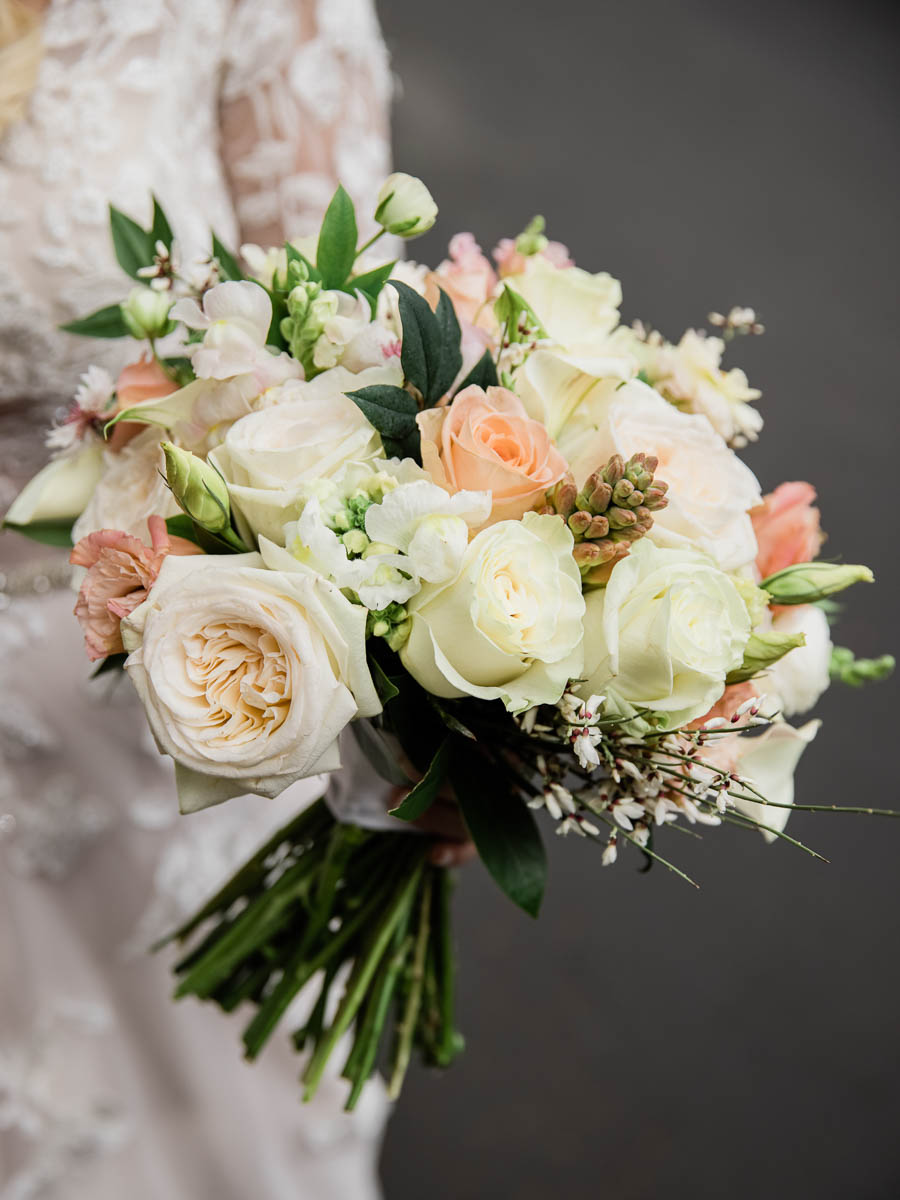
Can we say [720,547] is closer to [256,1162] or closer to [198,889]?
[198,889]

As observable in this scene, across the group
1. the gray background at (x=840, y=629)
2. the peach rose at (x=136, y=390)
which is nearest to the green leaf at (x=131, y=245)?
the peach rose at (x=136, y=390)

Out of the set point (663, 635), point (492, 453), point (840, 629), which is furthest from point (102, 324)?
point (840, 629)

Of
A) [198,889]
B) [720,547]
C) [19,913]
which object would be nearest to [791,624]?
[720,547]

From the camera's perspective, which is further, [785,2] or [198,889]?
[785,2]

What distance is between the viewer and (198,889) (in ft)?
3.72

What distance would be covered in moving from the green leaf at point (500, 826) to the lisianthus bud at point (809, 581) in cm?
22

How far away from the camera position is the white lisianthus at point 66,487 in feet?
2.21

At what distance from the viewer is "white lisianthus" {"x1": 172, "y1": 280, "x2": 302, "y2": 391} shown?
0.57 metres

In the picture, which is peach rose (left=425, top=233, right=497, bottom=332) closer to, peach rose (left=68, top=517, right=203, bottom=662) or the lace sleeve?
peach rose (left=68, top=517, right=203, bottom=662)

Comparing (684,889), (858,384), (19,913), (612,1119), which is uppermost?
(858,384)

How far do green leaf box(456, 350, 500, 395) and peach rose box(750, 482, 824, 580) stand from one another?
210mm

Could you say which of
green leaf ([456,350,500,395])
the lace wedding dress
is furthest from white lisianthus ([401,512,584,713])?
the lace wedding dress

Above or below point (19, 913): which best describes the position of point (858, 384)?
above

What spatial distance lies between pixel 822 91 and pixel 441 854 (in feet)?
9.49
